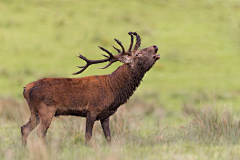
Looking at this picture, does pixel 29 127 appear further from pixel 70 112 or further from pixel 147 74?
pixel 147 74

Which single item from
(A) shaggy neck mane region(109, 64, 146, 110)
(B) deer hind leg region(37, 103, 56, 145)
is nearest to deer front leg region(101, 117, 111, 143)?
(A) shaggy neck mane region(109, 64, 146, 110)

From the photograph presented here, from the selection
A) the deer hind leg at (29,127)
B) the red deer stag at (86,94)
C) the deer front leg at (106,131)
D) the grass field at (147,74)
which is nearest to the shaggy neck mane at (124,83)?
the red deer stag at (86,94)

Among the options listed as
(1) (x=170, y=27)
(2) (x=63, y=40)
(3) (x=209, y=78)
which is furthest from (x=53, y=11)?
(3) (x=209, y=78)

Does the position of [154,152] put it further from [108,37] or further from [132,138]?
[108,37]

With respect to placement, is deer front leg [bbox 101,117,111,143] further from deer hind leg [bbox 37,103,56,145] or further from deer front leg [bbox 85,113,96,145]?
deer hind leg [bbox 37,103,56,145]

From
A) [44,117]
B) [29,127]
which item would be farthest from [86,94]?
[29,127]

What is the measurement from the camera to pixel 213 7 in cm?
4009

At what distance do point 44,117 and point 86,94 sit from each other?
935 millimetres

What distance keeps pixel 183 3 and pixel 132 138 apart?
1315 inches

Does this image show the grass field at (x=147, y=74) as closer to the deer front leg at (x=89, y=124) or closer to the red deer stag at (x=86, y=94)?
the deer front leg at (x=89, y=124)

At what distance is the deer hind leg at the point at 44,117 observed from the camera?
27.1 feet

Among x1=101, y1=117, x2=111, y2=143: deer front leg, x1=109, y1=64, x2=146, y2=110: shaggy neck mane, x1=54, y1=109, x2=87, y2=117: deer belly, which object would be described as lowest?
x1=101, y1=117, x2=111, y2=143: deer front leg

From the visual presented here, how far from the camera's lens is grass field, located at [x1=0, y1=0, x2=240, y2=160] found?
27.8ft

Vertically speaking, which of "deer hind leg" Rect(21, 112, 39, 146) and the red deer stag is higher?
the red deer stag
